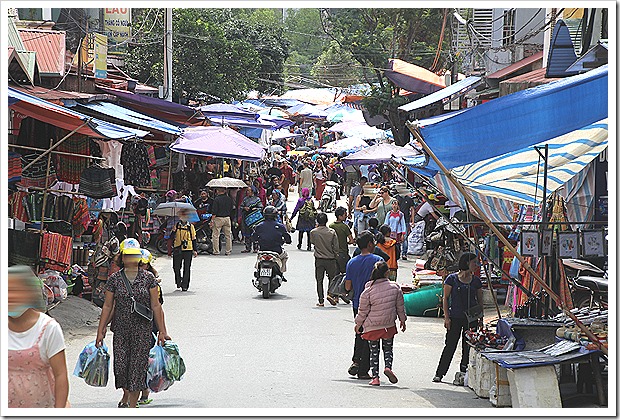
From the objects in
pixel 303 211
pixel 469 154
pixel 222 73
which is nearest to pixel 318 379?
pixel 469 154

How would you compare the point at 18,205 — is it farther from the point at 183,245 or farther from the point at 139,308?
the point at 139,308

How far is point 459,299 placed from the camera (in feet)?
32.8

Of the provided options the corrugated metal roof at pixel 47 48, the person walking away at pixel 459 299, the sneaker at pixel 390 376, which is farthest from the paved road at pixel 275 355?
the corrugated metal roof at pixel 47 48

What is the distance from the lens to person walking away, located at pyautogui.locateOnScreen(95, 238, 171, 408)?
8.20 m

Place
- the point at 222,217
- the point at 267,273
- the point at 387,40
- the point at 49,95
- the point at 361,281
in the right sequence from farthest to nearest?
1. the point at 387,40
2. the point at 222,217
3. the point at 267,273
4. the point at 49,95
5. the point at 361,281

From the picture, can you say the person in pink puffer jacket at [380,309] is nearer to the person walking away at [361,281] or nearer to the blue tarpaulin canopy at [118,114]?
the person walking away at [361,281]

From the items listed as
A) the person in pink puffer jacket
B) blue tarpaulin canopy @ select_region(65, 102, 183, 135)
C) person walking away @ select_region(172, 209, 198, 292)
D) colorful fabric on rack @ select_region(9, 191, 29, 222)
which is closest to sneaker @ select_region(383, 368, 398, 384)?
the person in pink puffer jacket

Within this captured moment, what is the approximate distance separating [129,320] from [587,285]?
15.7 feet

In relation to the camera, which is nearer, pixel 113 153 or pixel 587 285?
pixel 587 285

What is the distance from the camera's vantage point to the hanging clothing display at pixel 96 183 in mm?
13539

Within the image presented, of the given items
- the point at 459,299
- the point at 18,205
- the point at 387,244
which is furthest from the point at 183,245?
the point at 459,299

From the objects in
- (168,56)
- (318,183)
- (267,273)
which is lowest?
(267,273)

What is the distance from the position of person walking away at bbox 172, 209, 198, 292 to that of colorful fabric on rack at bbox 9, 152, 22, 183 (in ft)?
13.8

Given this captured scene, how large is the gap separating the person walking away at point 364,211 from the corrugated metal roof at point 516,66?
4095mm
